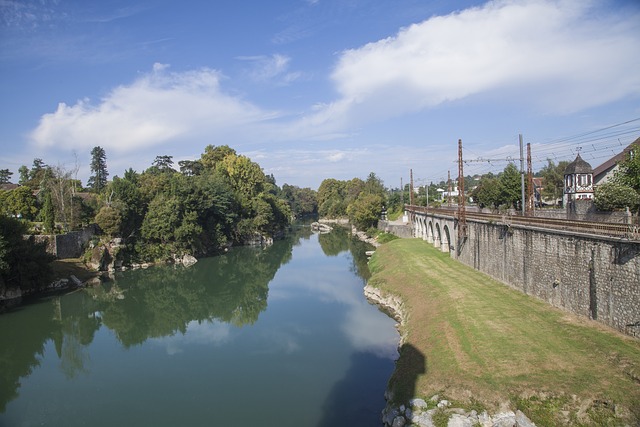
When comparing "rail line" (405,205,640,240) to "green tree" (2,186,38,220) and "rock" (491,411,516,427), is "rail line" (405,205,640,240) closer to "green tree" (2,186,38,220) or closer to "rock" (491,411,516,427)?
"rock" (491,411,516,427)

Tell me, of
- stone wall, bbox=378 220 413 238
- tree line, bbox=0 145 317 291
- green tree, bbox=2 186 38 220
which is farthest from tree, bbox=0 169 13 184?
stone wall, bbox=378 220 413 238

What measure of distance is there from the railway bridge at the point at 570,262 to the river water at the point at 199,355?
7562 millimetres

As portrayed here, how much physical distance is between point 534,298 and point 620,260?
6.45m

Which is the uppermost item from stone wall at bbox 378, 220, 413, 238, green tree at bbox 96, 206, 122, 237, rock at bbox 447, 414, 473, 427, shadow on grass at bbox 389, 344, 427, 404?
green tree at bbox 96, 206, 122, 237

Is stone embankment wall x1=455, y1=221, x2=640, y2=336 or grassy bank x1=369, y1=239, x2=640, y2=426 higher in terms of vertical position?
stone embankment wall x1=455, y1=221, x2=640, y2=336

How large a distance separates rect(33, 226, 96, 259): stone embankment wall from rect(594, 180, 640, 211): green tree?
142 ft

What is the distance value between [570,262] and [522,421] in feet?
27.3

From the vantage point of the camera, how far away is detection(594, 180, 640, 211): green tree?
2252cm

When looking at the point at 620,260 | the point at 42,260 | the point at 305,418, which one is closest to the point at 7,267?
the point at 42,260

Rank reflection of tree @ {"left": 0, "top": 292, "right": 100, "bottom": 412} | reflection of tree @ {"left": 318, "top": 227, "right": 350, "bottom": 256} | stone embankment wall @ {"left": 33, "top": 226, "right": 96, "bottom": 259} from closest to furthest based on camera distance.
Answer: reflection of tree @ {"left": 0, "top": 292, "right": 100, "bottom": 412} → stone embankment wall @ {"left": 33, "top": 226, "right": 96, "bottom": 259} → reflection of tree @ {"left": 318, "top": 227, "right": 350, "bottom": 256}

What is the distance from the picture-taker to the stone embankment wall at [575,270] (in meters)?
14.1

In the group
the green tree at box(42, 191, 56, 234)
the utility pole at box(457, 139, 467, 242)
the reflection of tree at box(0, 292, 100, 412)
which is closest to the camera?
the reflection of tree at box(0, 292, 100, 412)

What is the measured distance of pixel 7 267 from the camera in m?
29.3

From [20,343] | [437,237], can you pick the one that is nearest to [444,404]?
[20,343]
